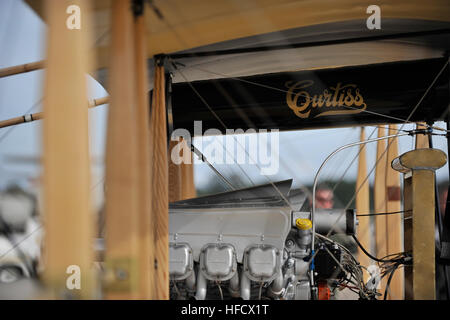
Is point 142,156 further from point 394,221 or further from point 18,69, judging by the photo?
point 394,221

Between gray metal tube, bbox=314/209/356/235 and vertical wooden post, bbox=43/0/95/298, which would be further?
gray metal tube, bbox=314/209/356/235

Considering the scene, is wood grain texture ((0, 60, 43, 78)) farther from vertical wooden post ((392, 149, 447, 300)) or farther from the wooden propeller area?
vertical wooden post ((392, 149, 447, 300))

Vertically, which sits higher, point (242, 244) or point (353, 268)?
point (242, 244)

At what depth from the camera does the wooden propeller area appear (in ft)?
3.22

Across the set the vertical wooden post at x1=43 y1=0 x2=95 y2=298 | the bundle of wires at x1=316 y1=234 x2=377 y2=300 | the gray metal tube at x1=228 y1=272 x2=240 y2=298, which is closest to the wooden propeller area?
the vertical wooden post at x1=43 y1=0 x2=95 y2=298

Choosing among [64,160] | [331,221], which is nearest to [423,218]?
[331,221]

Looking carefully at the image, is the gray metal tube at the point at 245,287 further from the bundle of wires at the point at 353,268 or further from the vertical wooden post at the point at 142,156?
the vertical wooden post at the point at 142,156

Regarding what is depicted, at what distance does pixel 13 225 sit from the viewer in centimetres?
144

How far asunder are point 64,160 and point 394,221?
12.3 feet

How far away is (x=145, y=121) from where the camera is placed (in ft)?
4.23

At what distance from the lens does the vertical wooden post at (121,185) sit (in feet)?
3.67

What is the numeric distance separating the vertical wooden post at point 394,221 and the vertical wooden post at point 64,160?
320 centimetres

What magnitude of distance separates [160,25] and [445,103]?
1.93 metres

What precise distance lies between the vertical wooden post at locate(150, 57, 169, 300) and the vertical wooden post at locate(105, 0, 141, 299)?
77cm
